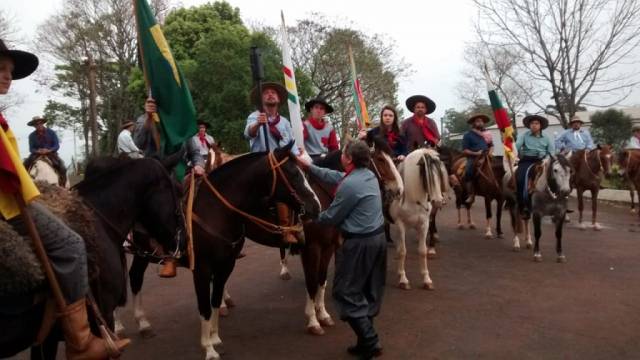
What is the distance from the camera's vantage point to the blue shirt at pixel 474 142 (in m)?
10.9

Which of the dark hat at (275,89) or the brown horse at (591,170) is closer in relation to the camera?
the dark hat at (275,89)

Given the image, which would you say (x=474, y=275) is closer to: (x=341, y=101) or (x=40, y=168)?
(x=40, y=168)

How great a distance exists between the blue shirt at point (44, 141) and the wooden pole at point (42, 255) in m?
9.08

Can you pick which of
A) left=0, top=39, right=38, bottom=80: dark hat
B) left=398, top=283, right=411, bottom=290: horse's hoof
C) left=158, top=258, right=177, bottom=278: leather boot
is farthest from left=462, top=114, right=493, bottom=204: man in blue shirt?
left=0, top=39, right=38, bottom=80: dark hat

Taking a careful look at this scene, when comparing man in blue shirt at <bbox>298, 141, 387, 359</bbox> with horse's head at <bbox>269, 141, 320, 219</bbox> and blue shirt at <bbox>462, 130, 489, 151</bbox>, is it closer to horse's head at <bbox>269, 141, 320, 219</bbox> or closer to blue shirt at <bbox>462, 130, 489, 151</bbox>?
horse's head at <bbox>269, 141, 320, 219</bbox>

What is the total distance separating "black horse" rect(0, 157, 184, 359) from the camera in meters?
3.00

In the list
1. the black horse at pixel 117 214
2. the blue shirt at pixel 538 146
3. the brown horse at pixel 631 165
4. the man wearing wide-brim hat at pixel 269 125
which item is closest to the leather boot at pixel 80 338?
the black horse at pixel 117 214

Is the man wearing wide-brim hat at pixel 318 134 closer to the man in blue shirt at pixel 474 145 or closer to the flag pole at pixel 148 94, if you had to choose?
the flag pole at pixel 148 94

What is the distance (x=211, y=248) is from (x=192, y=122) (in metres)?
1.22

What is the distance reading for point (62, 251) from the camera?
2590 mm

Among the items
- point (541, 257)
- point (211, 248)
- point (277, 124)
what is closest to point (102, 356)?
point (211, 248)

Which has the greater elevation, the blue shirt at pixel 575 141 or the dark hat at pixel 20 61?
the dark hat at pixel 20 61

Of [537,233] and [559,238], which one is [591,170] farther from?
[537,233]

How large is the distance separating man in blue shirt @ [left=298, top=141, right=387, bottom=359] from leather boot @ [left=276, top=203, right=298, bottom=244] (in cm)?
51
